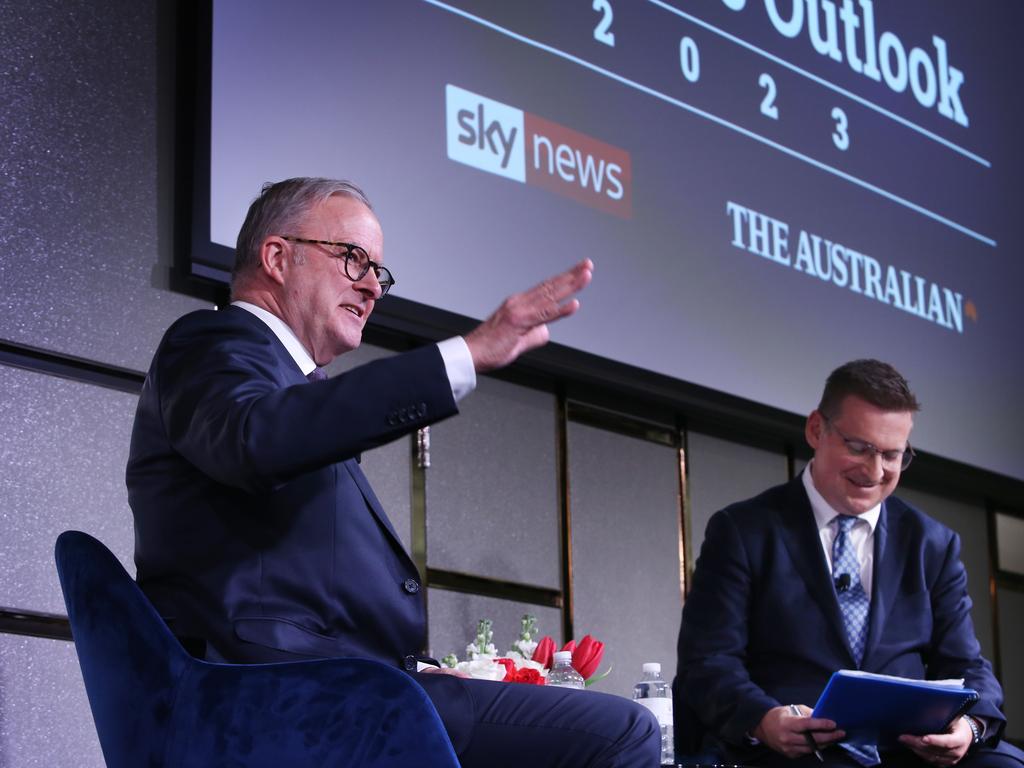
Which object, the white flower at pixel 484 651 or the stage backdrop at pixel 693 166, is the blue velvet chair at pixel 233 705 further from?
the white flower at pixel 484 651

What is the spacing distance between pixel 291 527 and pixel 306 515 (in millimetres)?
25

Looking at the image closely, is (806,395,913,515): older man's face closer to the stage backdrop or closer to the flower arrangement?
the flower arrangement

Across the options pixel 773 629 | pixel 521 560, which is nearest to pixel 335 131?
pixel 521 560

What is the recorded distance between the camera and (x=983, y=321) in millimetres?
5082

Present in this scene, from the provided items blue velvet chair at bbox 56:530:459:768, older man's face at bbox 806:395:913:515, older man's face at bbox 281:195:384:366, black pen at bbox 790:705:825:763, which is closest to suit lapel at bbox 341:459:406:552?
older man's face at bbox 281:195:384:366

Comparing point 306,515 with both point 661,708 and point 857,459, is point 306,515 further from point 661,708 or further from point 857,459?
point 857,459

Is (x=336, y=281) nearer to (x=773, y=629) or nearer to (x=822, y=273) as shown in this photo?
(x=773, y=629)

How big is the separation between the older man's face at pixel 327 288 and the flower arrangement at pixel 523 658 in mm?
1152

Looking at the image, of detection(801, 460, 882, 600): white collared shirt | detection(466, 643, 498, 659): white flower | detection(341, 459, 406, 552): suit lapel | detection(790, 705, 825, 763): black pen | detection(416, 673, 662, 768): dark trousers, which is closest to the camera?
detection(416, 673, 662, 768): dark trousers

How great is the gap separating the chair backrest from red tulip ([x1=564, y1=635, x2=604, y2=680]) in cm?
167

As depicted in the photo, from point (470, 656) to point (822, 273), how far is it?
5.87 ft

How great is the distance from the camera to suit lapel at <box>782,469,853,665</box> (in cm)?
305

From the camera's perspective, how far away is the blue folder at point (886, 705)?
2541mm

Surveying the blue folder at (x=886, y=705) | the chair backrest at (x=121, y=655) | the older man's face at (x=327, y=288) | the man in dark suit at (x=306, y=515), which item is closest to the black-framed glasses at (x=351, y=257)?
the older man's face at (x=327, y=288)
